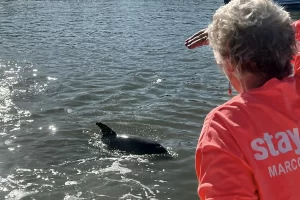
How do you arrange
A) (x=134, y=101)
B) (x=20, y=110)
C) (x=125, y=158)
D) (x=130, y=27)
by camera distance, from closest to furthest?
(x=125, y=158) → (x=20, y=110) → (x=134, y=101) → (x=130, y=27)

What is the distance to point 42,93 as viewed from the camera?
1224 cm

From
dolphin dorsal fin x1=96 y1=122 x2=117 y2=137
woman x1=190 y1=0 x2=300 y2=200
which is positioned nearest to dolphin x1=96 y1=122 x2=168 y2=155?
dolphin dorsal fin x1=96 y1=122 x2=117 y2=137

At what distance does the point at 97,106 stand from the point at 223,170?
30.5ft

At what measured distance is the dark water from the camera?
731cm

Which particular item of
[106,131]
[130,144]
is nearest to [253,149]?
[130,144]

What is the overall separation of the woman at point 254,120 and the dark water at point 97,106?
477cm

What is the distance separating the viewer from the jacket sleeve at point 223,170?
2.13 meters

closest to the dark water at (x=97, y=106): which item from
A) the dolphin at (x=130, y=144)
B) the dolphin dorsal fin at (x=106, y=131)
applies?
the dolphin at (x=130, y=144)

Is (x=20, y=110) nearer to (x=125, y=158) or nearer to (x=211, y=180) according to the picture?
(x=125, y=158)

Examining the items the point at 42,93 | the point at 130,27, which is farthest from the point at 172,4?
the point at 42,93

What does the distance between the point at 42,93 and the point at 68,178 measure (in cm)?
534

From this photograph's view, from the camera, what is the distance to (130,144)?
8.48 meters

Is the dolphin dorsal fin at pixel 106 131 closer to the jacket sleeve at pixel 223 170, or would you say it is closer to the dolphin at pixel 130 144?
the dolphin at pixel 130 144

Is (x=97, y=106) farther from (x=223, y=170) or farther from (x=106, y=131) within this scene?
(x=223, y=170)
